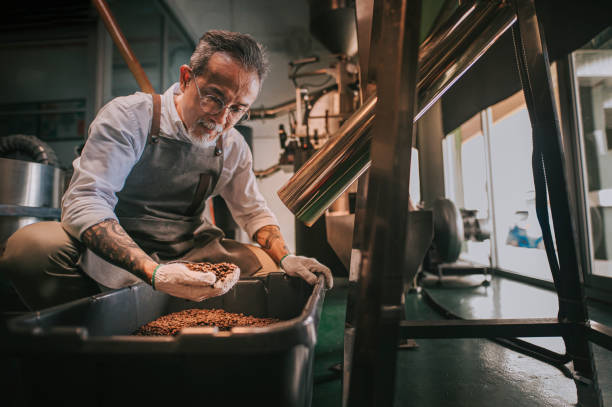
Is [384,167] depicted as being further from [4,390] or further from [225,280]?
[4,390]

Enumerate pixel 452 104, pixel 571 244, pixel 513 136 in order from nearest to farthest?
pixel 571 244, pixel 452 104, pixel 513 136

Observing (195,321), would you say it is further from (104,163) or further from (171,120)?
(171,120)

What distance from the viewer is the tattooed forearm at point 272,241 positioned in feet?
3.43

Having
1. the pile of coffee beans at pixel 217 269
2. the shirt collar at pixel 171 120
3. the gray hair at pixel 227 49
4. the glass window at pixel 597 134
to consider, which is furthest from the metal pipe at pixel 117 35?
the glass window at pixel 597 134

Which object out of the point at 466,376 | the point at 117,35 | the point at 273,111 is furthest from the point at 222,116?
the point at 273,111

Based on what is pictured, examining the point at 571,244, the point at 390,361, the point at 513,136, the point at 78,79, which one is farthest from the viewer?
the point at 78,79

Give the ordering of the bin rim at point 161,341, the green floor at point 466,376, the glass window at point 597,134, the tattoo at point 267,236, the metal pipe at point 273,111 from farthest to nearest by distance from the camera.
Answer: the metal pipe at point 273,111 → the glass window at point 597,134 → the tattoo at point 267,236 → the green floor at point 466,376 → the bin rim at point 161,341

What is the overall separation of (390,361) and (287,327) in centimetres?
11

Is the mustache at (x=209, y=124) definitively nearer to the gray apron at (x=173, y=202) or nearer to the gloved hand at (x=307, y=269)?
the gray apron at (x=173, y=202)

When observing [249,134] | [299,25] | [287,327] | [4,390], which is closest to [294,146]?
[249,134]

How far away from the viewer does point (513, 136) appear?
8.59 feet

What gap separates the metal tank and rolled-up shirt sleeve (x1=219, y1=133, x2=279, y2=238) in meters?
1.05

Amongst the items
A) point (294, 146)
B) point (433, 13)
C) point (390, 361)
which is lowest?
point (390, 361)

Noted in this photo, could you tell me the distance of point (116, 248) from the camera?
0.70 metres
